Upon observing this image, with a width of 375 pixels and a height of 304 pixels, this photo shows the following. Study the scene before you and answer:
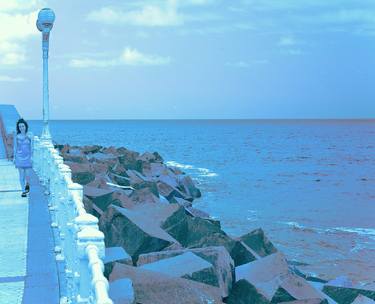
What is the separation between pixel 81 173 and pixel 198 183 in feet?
55.1

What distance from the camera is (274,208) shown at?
69.8 ft

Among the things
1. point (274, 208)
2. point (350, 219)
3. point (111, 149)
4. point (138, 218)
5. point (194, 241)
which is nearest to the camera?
point (138, 218)

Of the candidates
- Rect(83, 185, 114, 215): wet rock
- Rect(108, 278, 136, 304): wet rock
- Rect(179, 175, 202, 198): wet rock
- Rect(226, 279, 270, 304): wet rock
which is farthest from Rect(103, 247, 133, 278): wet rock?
Rect(179, 175, 202, 198): wet rock

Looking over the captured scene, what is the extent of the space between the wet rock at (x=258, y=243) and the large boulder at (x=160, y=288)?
3381 mm

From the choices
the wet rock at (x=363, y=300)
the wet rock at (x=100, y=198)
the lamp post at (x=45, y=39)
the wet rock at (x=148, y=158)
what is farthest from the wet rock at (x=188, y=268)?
the wet rock at (x=148, y=158)

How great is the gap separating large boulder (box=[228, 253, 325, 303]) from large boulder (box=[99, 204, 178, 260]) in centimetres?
134

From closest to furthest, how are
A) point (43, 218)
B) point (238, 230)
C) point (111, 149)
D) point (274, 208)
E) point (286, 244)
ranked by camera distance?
point (43, 218) < point (286, 244) < point (238, 230) < point (274, 208) < point (111, 149)

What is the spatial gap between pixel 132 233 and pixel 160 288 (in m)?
2.43

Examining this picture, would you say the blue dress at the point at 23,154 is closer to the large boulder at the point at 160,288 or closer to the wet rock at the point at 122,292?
the large boulder at the point at 160,288

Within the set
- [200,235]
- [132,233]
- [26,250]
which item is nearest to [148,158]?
[200,235]

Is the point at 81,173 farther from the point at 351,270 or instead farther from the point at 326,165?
the point at 326,165

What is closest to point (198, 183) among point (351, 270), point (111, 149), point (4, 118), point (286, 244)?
point (111, 149)

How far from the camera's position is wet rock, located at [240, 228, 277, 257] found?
9453mm

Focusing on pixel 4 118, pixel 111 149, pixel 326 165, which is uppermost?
pixel 4 118
